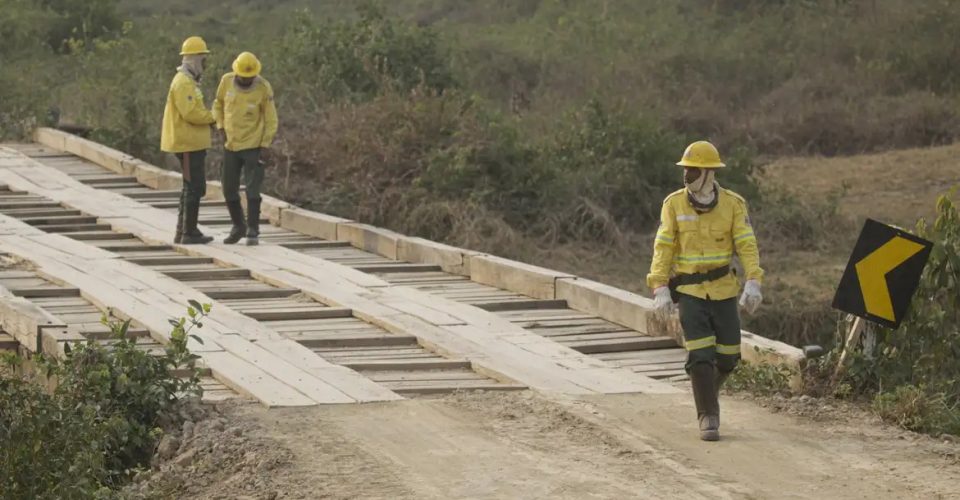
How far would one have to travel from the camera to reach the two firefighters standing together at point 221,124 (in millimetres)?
15133

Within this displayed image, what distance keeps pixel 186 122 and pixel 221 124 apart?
30cm

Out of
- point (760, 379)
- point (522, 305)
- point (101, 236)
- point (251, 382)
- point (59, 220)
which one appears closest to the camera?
point (251, 382)

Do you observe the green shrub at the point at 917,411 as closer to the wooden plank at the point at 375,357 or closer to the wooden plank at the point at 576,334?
the wooden plank at the point at 576,334

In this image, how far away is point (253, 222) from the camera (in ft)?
51.9

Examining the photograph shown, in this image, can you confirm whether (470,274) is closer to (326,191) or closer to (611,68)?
(326,191)

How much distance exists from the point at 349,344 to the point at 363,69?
1191cm

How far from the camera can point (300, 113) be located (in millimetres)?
21719

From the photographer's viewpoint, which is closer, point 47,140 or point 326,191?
point 326,191

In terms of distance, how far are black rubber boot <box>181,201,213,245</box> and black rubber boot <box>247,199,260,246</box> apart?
1.30 ft

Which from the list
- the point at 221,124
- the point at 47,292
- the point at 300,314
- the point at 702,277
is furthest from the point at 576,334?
the point at 221,124

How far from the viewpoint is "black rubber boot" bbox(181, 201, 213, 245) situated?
1566 cm

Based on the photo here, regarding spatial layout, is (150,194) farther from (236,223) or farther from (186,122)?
(186,122)

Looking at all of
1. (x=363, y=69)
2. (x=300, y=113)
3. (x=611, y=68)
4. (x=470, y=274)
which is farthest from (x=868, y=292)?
(x=611, y=68)

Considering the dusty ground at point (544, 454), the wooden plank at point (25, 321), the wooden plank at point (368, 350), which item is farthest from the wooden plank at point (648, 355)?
the wooden plank at point (25, 321)
